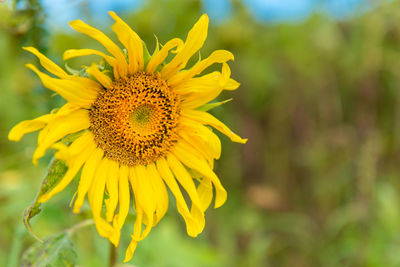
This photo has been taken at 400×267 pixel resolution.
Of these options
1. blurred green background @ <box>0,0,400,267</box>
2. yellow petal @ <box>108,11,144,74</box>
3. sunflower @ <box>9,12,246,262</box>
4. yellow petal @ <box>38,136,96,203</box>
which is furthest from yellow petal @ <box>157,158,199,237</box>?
blurred green background @ <box>0,0,400,267</box>

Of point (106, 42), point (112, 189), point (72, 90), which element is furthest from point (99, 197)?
point (106, 42)

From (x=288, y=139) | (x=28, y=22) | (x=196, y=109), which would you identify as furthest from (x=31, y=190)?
(x=288, y=139)

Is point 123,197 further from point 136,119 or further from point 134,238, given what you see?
point 136,119

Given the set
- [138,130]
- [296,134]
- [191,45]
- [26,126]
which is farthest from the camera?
[296,134]

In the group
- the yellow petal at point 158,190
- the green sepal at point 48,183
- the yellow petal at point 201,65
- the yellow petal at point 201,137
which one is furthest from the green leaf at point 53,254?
the yellow petal at point 201,65

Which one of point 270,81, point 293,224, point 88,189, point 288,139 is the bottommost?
point 293,224

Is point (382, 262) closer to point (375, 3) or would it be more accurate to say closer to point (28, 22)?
point (375, 3)
